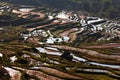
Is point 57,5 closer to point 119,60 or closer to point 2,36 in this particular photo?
point 2,36

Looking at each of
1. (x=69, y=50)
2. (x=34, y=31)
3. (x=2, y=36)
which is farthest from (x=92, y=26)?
(x=69, y=50)

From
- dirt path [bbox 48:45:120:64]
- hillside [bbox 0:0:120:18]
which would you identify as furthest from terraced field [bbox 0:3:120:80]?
hillside [bbox 0:0:120:18]

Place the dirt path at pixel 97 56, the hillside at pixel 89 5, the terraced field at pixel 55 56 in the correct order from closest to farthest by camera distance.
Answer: the terraced field at pixel 55 56
the dirt path at pixel 97 56
the hillside at pixel 89 5

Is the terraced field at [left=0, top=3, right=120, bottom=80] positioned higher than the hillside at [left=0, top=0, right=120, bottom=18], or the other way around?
the terraced field at [left=0, top=3, right=120, bottom=80]

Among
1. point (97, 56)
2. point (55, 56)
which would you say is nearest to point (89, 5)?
point (97, 56)

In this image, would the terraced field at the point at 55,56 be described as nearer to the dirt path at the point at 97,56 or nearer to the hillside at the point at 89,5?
the dirt path at the point at 97,56

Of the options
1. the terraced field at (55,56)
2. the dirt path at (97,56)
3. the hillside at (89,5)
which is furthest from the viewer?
the hillside at (89,5)

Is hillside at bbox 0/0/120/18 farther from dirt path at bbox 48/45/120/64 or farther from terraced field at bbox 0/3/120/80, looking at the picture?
dirt path at bbox 48/45/120/64

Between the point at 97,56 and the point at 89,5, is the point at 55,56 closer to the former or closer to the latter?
the point at 97,56

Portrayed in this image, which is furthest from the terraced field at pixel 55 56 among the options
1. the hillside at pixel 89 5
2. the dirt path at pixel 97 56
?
the hillside at pixel 89 5
